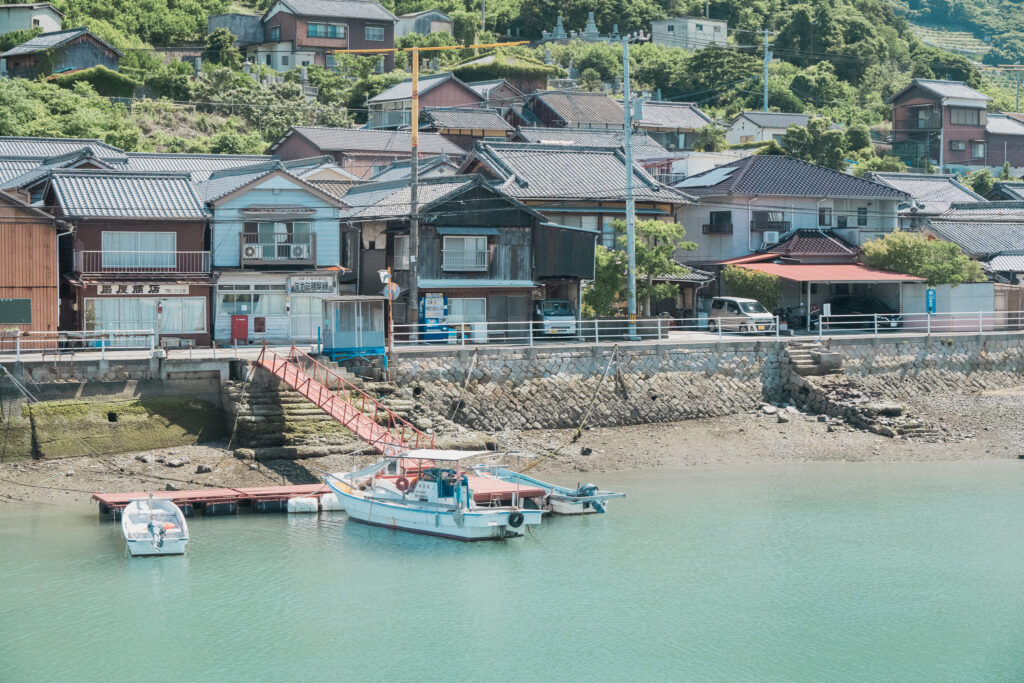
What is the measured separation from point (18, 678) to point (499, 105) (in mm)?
67729

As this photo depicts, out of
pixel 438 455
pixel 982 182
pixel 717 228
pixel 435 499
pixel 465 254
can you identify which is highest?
pixel 982 182

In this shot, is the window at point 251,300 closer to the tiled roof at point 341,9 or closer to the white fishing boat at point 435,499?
the white fishing boat at point 435,499

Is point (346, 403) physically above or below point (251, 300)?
below

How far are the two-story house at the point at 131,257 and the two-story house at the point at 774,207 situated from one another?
25.3 metres

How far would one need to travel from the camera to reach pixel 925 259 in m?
52.1

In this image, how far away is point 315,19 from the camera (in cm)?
8994

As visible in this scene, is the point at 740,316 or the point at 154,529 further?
the point at 740,316

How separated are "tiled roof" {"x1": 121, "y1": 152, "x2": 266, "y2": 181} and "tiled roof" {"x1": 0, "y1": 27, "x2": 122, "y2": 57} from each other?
2183 cm

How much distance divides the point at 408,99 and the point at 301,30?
49.0ft

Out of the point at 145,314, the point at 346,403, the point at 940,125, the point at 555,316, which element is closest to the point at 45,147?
the point at 145,314

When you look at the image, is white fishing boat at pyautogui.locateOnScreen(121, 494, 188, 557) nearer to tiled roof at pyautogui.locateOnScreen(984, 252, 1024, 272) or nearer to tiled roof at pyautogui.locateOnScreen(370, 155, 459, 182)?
tiled roof at pyautogui.locateOnScreen(370, 155, 459, 182)

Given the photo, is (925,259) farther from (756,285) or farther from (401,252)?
(401,252)

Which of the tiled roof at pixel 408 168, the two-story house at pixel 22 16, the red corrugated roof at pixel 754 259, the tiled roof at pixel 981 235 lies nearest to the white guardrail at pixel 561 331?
the red corrugated roof at pixel 754 259

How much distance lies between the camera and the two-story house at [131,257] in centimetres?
4000
